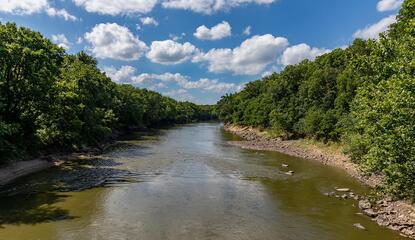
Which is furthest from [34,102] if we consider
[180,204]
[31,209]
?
[180,204]

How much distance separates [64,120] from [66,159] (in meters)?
5.06

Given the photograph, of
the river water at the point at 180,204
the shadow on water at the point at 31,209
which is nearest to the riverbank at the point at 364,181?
the river water at the point at 180,204

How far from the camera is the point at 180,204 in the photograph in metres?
Result: 28.2

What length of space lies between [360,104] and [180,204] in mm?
17731

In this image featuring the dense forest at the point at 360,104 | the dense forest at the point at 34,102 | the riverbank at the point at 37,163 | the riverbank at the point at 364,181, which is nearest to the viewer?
the dense forest at the point at 360,104

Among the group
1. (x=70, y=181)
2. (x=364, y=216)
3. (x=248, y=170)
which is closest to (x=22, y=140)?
(x=70, y=181)

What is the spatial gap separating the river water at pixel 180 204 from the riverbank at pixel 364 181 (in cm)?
90

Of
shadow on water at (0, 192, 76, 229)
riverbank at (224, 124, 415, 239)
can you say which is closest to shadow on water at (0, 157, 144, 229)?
shadow on water at (0, 192, 76, 229)

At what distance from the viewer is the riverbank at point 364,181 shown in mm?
23969

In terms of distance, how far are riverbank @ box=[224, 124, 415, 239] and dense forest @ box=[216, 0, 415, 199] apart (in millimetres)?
1676

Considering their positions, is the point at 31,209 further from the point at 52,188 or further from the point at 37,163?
the point at 37,163

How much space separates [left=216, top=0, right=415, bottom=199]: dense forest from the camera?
843 inches

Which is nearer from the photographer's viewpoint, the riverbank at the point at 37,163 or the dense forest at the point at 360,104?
the dense forest at the point at 360,104

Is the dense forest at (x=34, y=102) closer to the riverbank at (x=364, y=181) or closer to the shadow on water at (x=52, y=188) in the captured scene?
the shadow on water at (x=52, y=188)
